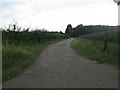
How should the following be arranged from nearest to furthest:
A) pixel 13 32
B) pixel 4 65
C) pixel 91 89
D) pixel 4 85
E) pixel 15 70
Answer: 1. pixel 91 89
2. pixel 4 85
3. pixel 15 70
4. pixel 4 65
5. pixel 13 32

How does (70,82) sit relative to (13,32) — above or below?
below

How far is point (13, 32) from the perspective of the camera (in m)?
22.1

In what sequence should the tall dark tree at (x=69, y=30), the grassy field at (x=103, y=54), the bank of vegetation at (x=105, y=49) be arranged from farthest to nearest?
the tall dark tree at (x=69, y=30) → the bank of vegetation at (x=105, y=49) → the grassy field at (x=103, y=54)

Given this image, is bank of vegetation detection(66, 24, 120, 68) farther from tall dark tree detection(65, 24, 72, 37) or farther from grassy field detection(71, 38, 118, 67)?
tall dark tree detection(65, 24, 72, 37)

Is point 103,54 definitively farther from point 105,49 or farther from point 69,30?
point 69,30

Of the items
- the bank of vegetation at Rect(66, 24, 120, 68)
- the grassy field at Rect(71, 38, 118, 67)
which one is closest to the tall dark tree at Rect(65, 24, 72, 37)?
the bank of vegetation at Rect(66, 24, 120, 68)

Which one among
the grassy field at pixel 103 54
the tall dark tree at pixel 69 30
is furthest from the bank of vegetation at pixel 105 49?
the tall dark tree at pixel 69 30

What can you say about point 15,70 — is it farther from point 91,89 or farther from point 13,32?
point 13,32

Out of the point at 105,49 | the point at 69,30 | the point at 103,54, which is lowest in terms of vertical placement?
the point at 103,54

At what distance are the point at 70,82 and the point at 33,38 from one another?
86.2 ft

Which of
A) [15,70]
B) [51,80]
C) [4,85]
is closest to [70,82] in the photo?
[51,80]

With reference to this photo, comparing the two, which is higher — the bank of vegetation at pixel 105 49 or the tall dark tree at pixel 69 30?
the tall dark tree at pixel 69 30

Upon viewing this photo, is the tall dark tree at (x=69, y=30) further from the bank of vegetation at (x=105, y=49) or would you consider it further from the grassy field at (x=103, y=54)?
the grassy field at (x=103, y=54)

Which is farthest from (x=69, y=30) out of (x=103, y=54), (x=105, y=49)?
(x=103, y=54)
